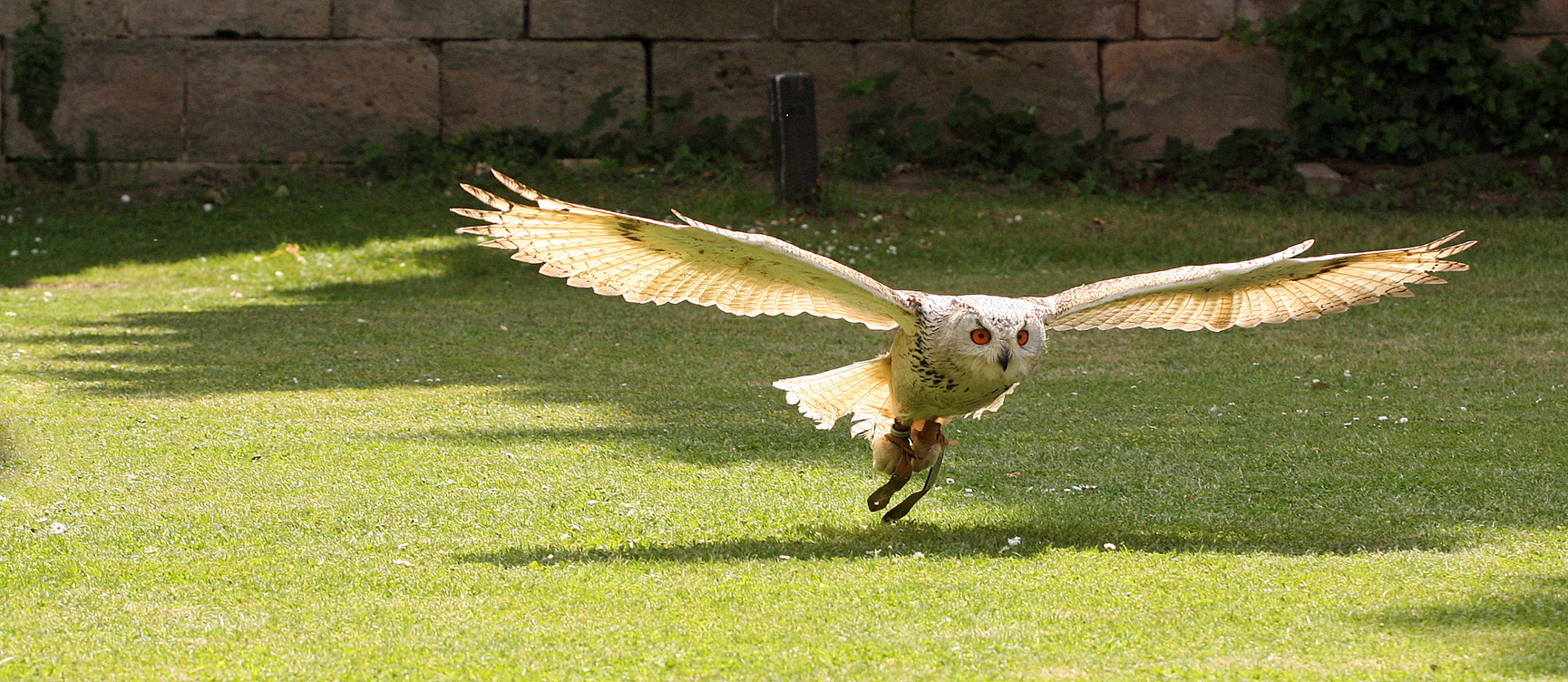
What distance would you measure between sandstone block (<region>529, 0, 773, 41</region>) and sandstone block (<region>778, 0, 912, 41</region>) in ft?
0.78

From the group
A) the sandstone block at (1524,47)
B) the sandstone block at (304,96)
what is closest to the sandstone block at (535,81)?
the sandstone block at (304,96)

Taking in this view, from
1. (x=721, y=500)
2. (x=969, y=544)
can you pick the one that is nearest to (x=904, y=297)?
(x=969, y=544)

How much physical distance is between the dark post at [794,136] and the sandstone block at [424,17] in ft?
12.1

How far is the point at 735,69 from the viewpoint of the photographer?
1647cm

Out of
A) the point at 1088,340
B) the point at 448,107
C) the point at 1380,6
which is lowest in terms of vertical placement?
the point at 1088,340

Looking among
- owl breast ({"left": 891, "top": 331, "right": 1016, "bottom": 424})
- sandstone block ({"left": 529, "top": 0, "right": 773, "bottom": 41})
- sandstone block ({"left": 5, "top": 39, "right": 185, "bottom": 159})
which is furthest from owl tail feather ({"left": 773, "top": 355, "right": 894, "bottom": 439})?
sandstone block ({"left": 5, "top": 39, "right": 185, "bottom": 159})

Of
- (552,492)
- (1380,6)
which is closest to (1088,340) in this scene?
(552,492)

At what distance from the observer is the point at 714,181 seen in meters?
15.6

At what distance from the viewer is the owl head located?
493cm

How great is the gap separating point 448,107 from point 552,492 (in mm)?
Answer: 11056

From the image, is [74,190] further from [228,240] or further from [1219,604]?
[1219,604]

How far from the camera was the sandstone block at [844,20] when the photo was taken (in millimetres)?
16359

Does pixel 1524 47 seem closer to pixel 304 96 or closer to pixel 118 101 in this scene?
pixel 304 96

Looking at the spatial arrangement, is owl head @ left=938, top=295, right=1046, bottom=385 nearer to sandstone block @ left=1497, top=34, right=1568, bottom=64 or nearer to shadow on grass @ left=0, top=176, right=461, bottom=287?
shadow on grass @ left=0, top=176, right=461, bottom=287
